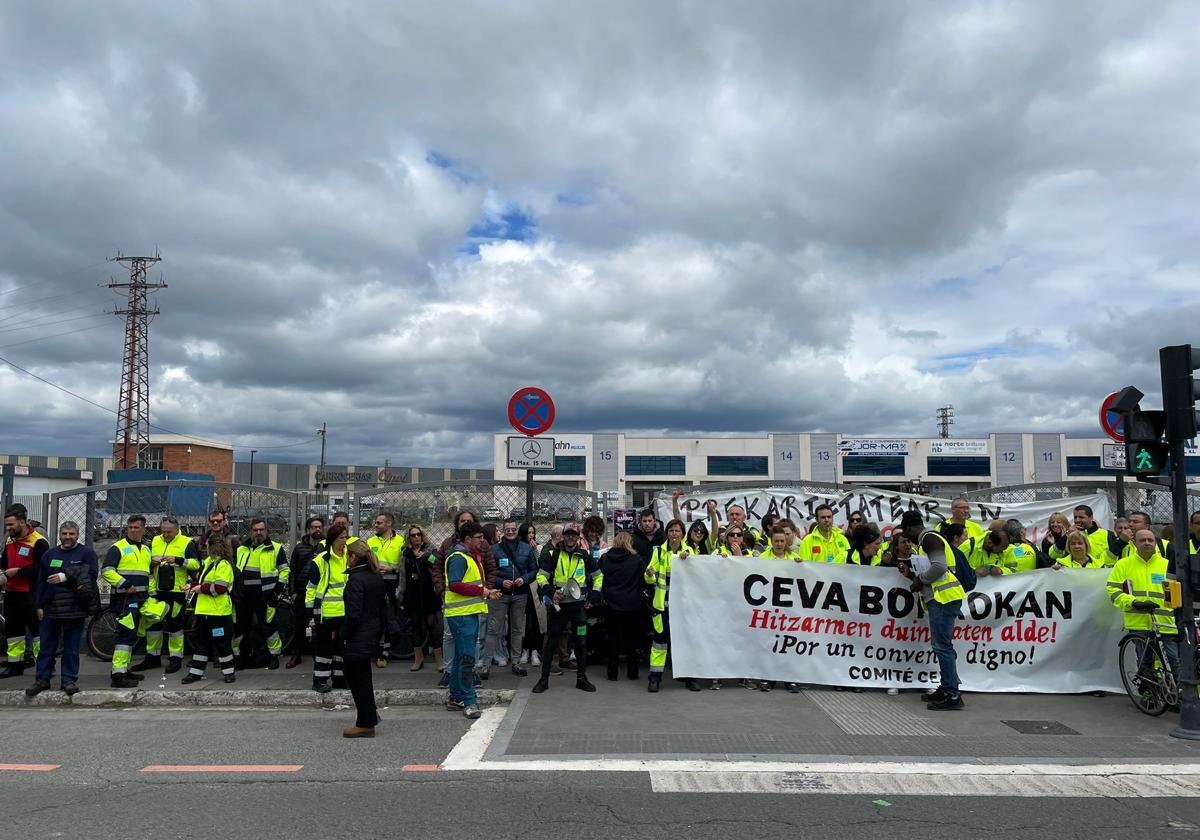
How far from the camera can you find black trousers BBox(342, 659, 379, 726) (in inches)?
293

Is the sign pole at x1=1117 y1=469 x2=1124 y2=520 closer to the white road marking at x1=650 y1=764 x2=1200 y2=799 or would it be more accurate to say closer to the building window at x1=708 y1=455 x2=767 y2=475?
the white road marking at x1=650 y1=764 x2=1200 y2=799

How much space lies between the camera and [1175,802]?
576cm

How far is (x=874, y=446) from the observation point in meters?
79.8

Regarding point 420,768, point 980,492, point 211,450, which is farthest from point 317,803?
point 211,450

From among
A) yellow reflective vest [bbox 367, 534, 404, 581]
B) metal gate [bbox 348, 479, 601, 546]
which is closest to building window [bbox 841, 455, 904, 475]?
metal gate [bbox 348, 479, 601, 546]

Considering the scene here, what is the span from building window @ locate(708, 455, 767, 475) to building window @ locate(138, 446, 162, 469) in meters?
47.9

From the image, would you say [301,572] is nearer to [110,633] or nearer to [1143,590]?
[110,633]

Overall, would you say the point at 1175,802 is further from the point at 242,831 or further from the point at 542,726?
the point at 242,831

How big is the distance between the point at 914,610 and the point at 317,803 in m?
6.71

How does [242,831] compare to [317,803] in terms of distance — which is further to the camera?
[317,803]

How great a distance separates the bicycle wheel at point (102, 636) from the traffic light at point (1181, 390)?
1226 centimetres

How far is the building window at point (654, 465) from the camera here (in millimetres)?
78625

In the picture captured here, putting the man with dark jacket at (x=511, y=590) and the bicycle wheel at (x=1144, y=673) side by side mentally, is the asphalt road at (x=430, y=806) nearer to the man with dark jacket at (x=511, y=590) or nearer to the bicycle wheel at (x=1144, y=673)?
the bicycle wheel at (x=1144, y=673)

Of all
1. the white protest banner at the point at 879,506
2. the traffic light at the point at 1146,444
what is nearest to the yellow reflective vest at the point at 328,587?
the white protest banner at the point at 879,506
